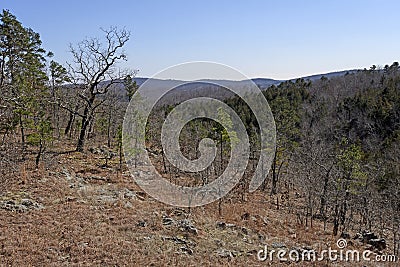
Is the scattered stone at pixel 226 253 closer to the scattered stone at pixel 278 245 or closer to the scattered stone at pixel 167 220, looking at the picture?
the scattered stone at pixel 278 245

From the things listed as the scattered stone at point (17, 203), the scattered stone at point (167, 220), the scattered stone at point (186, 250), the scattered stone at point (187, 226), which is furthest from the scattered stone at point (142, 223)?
the scattered stone at point (17, 203)

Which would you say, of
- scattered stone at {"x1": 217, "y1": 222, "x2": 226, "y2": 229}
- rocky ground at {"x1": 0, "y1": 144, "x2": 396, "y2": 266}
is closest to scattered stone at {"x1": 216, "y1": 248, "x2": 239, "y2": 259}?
rocky ground at {"x1": 0, "y1": 144, "x2": 396, "y2": 266}

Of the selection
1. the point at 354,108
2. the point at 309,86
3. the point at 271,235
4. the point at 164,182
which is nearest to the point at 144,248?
the point at 271,235

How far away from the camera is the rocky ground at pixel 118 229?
859 cm

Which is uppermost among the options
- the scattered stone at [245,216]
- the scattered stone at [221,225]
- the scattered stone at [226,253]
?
the scattered stone at [221,225]

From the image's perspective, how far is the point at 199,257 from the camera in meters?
9.27

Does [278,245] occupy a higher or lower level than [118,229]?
lower

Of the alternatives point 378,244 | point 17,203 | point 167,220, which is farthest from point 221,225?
point 17,203

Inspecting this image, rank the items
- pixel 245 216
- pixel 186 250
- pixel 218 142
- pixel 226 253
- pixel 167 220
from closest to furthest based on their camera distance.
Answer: pixel 186 250
pixel 226 253
pixel 167 220
pixel 245 216
pixel 218 142

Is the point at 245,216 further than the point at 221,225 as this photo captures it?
Yes

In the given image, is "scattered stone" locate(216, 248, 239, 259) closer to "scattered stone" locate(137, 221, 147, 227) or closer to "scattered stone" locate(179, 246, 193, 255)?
"scattered stone" locate(179, 246, 193, 255)

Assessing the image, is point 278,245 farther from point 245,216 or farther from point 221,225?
point 245,216

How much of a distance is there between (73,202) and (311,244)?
9147 mm

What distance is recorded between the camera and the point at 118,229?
10.5m
